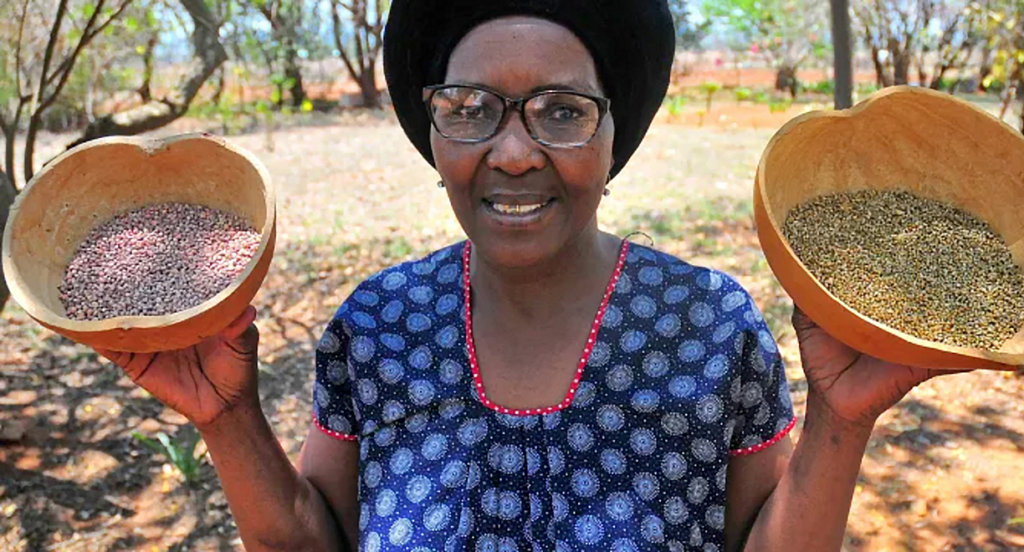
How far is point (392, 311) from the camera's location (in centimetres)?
159

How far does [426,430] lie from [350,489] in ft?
0.77

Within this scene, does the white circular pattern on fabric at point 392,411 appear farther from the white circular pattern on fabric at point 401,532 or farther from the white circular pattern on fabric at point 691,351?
the white circular pattern on fabric at point 691,351

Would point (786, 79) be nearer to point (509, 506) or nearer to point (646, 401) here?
point (646, 401)

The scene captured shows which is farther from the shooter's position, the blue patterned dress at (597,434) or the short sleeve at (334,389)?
the short sleeve at (334,389)

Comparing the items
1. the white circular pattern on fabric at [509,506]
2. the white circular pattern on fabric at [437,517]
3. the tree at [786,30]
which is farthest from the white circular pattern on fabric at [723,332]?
the tree at [786,30]

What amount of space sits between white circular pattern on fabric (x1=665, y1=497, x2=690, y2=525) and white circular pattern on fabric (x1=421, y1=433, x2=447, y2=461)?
1.26ft

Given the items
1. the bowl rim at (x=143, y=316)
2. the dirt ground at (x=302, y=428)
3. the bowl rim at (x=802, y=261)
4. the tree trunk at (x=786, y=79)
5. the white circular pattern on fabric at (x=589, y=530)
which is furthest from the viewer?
the tree trunk at (x=786, y=79)

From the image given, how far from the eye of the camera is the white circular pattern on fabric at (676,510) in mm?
1404

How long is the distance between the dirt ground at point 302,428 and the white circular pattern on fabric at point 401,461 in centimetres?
212

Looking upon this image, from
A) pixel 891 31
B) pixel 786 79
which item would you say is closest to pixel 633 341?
pixel 891 31

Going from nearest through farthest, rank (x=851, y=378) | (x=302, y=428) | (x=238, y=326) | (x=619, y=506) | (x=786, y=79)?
(x=851, y=378), (x=238, y=326), (x=619, y=506), (x=302, y=428), (x=786, y=79)

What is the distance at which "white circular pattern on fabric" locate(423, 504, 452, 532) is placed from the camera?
1415 mm

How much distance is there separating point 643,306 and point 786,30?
2119cm

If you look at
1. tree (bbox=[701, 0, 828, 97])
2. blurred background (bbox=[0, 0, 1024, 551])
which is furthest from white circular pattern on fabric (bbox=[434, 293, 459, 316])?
tree (bbox=[701, 0, 828, 97])
